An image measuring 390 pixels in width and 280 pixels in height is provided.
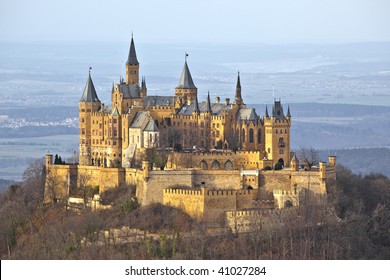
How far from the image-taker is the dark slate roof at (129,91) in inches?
2945

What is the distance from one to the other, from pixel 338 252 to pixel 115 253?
846 cm

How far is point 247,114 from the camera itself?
2849 inches

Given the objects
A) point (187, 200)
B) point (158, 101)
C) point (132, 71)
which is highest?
point (132, 71)

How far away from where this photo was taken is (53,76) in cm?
16562

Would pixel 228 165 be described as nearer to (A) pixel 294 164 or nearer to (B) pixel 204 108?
(A) pixel 294 164

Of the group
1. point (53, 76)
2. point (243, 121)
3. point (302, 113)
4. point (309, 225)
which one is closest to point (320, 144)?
point (302, 113)

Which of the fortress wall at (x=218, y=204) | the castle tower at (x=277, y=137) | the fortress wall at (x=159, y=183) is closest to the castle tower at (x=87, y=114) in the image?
the fortress wall at (x=159, y=183)

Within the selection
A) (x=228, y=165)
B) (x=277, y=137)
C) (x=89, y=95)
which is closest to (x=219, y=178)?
(x=228, y=165)

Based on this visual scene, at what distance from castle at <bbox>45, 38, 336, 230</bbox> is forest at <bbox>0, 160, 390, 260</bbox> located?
2.97ft

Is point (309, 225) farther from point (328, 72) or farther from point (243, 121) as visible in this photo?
point (328, 72)

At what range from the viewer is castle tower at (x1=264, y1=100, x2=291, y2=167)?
70250mm

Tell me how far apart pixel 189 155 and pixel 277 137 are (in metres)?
3.98

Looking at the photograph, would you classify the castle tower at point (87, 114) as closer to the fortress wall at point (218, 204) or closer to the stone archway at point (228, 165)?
the stone archway at point (228, 165)

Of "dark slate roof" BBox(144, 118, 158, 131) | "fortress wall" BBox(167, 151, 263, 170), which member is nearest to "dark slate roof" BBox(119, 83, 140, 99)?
"dark slate roof" BBox(144, 118, 158, 131)
